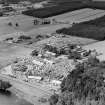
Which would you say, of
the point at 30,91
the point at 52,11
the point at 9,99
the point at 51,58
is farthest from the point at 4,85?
the point at 52,11

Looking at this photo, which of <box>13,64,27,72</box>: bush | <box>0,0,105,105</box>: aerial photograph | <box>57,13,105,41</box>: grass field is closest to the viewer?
<box>0,0,105,105</box>: aerial photograph

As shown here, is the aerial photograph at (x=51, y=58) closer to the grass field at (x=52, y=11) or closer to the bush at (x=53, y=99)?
the bush at (x=53, y=99)

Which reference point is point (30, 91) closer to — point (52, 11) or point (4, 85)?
point (4, 85)

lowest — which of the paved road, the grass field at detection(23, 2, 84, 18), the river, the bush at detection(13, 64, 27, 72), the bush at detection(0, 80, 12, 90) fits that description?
the river

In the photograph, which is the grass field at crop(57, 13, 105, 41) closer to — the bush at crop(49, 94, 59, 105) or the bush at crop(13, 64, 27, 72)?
the bush at crop(13, 64, 27, 72)

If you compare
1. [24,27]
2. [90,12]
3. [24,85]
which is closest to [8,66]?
[24,85]

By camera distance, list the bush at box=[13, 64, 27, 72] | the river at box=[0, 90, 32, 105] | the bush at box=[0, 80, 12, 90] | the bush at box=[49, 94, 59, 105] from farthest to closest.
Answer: the bush at box=[13, 64, 27, 72]
the bush at box=[0, 80, 12, 90]
the river at box=[0, 90, 32, 105]
the bush at box=[49, 94, 59, 105]

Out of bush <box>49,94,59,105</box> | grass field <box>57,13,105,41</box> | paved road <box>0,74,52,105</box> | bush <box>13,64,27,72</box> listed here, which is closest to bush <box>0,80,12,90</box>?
paved road <box>0,74,52,105</box>
